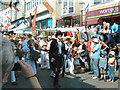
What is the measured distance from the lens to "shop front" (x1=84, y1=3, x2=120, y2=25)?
1204 centimetres

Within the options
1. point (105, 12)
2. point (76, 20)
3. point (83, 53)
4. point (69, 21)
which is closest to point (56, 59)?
point (83, 53)

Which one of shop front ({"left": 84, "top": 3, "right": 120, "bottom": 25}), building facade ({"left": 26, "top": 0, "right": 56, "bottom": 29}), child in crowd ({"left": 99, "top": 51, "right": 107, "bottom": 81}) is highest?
building facade ({"left": 26, "top": 0, "right": 56, "bottom": 29})

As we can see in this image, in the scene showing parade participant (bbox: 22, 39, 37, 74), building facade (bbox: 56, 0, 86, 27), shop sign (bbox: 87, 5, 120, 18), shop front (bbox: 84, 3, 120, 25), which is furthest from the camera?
building facade (bbox: 56, 0, 86, 27)

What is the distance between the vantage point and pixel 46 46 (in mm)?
8266

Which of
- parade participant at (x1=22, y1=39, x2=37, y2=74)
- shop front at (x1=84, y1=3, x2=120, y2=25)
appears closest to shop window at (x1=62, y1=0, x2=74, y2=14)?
shop front at (x1=84, y1=3, x2=120, y2=25)

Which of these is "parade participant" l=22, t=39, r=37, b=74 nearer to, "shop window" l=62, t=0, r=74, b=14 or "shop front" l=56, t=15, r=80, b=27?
"shop front" l=56, t=15, r=80, b=27

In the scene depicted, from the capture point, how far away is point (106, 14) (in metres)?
13.4

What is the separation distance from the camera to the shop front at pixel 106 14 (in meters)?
12.0

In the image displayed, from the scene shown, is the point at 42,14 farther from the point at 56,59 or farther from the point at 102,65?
the point at 56,59

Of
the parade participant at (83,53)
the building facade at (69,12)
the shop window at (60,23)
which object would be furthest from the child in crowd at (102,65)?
the shop window at (60,23)

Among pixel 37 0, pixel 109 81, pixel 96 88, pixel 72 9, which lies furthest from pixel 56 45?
pixel 37 0

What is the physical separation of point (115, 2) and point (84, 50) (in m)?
7.48

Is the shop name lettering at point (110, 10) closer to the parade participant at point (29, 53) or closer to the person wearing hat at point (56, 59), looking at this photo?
the parade participant at point (29, 53)

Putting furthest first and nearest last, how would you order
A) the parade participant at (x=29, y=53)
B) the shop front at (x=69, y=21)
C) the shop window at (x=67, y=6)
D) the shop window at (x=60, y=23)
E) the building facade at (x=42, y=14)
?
the building facade at (x=42, y=14), the shop window at (x=60, y=23), the shop window at (x=67, y=6), the shop front at (x=69, y=21), the parade participant at (x=29, y=53)
